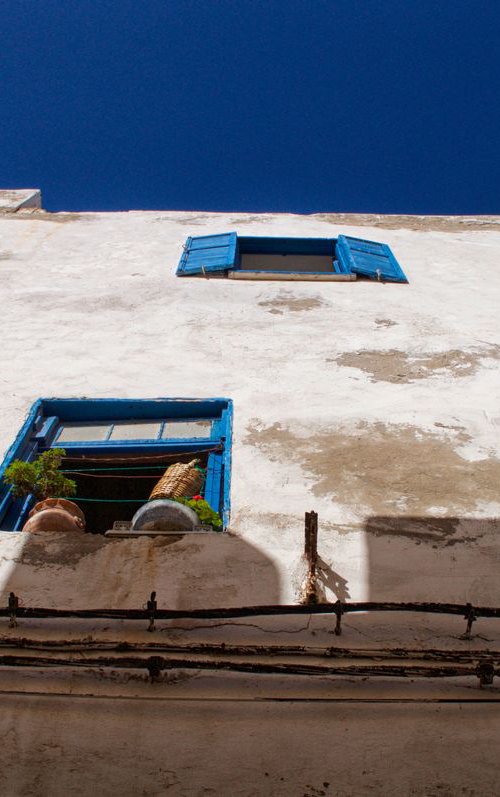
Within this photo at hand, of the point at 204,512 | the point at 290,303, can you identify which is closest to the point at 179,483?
the point at 204,512

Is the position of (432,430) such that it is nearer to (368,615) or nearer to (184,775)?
(368,615)

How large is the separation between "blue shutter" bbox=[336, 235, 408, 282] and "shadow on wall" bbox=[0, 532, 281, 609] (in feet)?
18.0

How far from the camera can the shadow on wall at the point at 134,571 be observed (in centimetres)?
385

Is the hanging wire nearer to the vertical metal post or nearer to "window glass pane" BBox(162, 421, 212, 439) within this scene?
"window glass pane" BBox(162, 421, 212, 439)

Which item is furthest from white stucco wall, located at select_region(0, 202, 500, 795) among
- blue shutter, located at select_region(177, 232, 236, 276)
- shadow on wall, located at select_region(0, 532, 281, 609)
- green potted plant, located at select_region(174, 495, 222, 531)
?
blue shutter, located at select_region(177, 232, 236, 276)

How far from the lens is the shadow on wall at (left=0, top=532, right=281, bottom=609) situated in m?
3.85

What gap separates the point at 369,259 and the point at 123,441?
5.18 metres

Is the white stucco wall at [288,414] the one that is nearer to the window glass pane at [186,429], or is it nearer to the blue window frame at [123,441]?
the blue window frame at [123,441]

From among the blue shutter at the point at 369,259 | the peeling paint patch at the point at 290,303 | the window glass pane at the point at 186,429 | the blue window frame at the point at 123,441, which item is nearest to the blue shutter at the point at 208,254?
the peeling paint patch at the point at 290,303

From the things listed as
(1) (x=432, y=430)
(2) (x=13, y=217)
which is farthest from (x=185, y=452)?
(2) (x=13, y=217)

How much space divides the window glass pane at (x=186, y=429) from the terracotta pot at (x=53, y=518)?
4.16 feet

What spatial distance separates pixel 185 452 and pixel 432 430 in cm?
204

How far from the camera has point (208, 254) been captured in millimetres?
9336

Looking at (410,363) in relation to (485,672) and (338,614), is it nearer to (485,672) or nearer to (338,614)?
(338,614)
